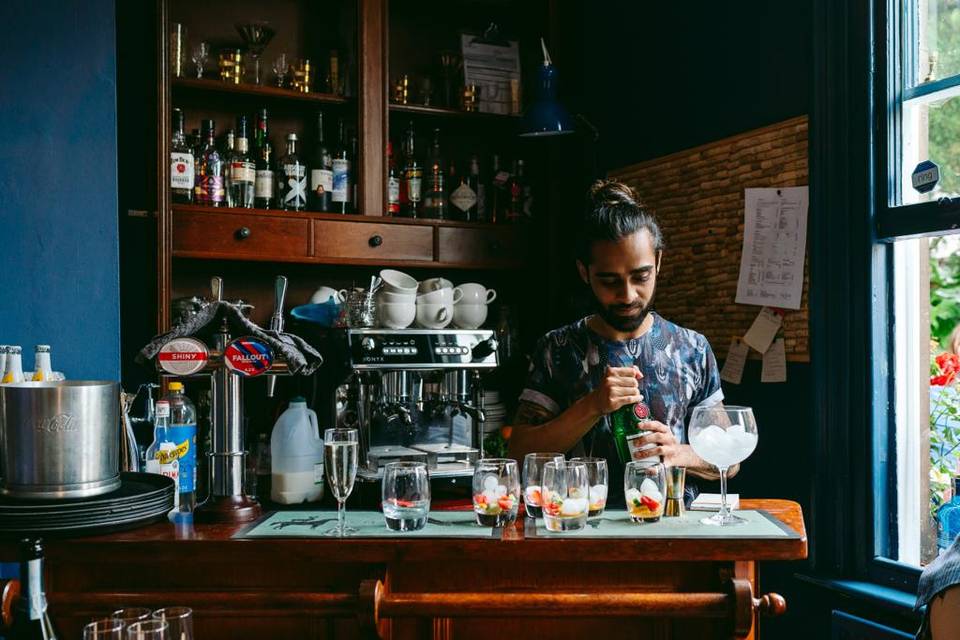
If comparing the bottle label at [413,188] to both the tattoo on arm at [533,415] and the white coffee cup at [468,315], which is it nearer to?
the white coffee cup at [468,315]

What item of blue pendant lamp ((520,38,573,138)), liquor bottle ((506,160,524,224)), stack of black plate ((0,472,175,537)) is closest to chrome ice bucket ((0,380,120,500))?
stack of black plate ((0,472,175,537))

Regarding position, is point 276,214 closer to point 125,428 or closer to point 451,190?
point 451,190

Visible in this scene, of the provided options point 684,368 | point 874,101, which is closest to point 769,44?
point 874,101

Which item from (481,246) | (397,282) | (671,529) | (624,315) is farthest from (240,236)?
(671,529)

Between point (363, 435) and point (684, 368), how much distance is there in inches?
46.2

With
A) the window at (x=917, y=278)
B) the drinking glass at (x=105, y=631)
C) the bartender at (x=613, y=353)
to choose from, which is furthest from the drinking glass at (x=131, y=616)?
the window at (x=917, y=278)

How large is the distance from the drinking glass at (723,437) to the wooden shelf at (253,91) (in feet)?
7.33

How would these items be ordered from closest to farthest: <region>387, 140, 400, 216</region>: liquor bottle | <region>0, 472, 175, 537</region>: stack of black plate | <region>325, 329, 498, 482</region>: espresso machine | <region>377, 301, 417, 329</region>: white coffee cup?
<region>0, 472, 175, 537</region>: stack of black plate < <region>325, 329, 498, 482</region>: espresso machine < <region>377, 301, 417, 329</region>: white coffee cup < <region>387, 140, 400, 216</region>: liquor bottle

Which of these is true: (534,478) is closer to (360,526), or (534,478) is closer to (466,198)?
(360,526)

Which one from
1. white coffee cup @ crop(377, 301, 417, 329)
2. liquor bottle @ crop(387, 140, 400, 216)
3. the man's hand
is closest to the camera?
the man's hand

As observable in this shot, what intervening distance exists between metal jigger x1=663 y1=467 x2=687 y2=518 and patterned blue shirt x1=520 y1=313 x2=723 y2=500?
49 cm

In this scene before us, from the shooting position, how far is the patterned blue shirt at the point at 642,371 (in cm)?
219

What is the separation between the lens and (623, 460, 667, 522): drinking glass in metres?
1.60

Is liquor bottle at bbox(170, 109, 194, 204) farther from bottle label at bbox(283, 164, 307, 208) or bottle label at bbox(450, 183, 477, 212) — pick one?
bottle label at bbox(450, 183, 477, 212)
